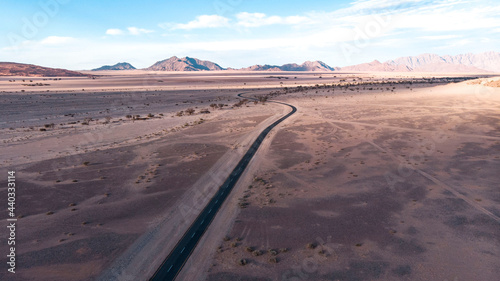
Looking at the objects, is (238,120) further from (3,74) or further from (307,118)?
(3,74)

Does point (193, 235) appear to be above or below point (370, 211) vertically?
below

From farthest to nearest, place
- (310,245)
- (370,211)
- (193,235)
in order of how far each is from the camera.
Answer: (370,211), (193,235), (310,245)

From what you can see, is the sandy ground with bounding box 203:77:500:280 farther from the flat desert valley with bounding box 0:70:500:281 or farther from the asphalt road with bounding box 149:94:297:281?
the asphalt road with bounding box 149:94:297:281

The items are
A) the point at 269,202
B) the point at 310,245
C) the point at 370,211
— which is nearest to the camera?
the point at 310,245

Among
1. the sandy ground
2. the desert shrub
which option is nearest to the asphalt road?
the sandy ground

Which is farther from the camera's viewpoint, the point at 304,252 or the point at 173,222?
the point at 173,222

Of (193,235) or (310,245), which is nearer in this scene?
(310,245)

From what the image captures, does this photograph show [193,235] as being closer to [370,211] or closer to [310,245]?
[310,245]

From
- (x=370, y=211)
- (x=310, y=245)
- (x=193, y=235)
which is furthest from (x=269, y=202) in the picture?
(x=370, y=211)

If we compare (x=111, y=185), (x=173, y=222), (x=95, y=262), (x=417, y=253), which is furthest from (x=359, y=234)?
(x=111, y=185)
